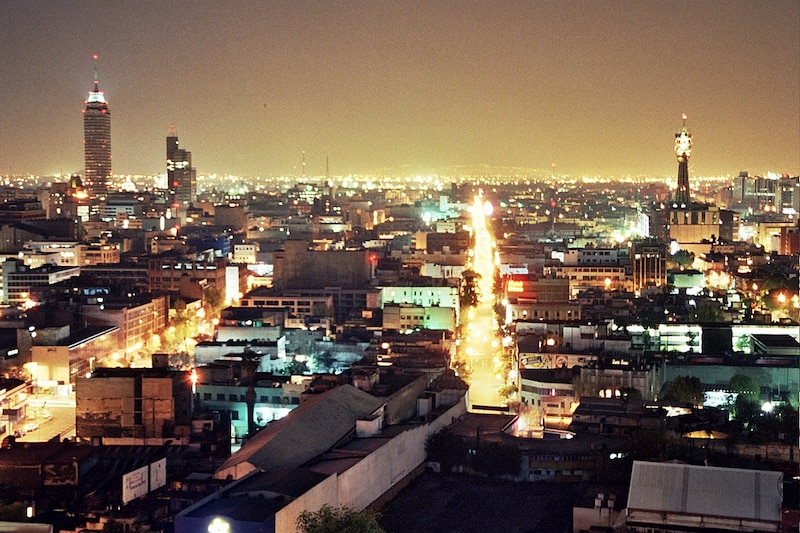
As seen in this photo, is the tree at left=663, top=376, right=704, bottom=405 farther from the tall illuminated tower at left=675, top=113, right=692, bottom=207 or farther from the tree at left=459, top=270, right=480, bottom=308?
the tall illuminated tower at left=675, top=113, right=692, bottom=207

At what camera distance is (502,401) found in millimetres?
17641

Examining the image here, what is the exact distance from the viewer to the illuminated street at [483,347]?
18.5 meters

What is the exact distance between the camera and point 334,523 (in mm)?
10742

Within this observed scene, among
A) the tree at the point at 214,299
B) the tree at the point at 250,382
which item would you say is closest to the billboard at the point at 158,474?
the tree at the point at 250,382

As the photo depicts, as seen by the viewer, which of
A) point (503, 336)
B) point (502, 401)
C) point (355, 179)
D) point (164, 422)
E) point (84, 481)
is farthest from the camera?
point (355, 179)

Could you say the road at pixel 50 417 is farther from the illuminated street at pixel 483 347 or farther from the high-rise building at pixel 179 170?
the high-rise building at pixel 179 170

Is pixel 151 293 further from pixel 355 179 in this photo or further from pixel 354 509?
pixel 355 179

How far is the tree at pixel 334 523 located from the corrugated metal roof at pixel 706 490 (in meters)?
2.05

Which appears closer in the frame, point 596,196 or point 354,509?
point 354,509

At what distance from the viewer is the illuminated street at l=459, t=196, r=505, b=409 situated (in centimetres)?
1845

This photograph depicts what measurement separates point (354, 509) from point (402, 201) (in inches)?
2436

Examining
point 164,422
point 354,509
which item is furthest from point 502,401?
point 354,509

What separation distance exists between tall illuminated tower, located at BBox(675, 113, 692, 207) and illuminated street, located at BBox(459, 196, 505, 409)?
27.2 feet

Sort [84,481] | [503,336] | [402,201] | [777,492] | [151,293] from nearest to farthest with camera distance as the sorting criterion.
Result: [777,492], [84,481], [503,336], [151,293], [402,201]
